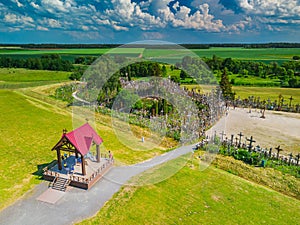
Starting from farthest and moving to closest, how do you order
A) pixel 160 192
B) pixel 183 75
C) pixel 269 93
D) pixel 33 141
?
pixel 183 75, pixel 269 93, pixel 33 141, pixel 160 192

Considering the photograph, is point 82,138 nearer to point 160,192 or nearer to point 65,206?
point 65,206

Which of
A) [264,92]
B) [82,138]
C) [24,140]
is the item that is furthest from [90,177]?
[264,92]

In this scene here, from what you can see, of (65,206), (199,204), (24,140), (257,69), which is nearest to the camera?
(65,206)

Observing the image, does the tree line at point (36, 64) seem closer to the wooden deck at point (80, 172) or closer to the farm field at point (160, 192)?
the farm field at point (160, 192)

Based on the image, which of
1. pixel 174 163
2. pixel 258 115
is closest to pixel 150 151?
pixel 174 163

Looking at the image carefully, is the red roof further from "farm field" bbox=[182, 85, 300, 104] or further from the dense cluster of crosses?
"farm field" bbox=[182, 85, 300, 104]

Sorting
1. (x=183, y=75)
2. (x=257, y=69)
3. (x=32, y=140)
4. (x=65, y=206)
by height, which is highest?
(x=257, y=69)
